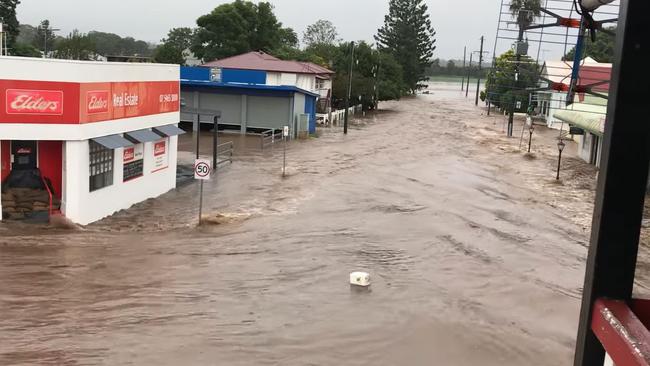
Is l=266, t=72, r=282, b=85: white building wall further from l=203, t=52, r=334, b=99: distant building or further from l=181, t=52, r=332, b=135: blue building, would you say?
l=181, t=52, r=332, b=135: blue building

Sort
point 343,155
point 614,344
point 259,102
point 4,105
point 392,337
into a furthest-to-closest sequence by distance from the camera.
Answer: point 259,102 → point 343,155 → point 4,105 → point 392,337 → point 614,344

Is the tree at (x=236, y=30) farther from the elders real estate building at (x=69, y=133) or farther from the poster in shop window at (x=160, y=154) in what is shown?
the elders real estate building at (x=69, y=133)

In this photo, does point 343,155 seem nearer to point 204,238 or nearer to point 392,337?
point 204,238

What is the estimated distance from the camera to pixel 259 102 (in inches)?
1736

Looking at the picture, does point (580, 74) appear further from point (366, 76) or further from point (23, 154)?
point (366, 76)

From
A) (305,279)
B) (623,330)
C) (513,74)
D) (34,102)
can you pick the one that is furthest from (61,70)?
(623,330)

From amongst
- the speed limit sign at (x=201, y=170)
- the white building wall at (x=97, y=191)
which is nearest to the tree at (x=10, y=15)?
the white building wall at (x=97, y=191)

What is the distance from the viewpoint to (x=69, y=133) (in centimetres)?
1641

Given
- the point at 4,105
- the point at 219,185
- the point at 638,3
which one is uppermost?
the point at 638,3

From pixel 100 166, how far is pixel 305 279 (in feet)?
26.8

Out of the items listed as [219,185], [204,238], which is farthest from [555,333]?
[219,185]

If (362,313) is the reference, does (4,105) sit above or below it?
above

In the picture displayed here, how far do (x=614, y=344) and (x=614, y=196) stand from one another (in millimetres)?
653

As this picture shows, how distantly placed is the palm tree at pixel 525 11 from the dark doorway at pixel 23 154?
13050mm
